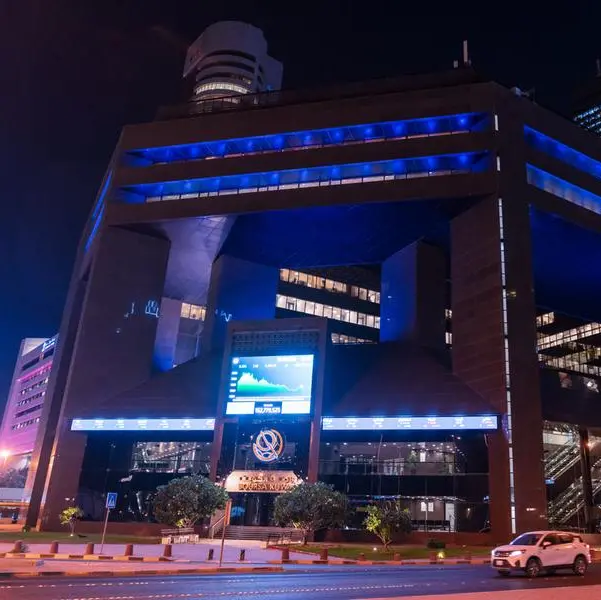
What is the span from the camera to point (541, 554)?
23.2 m

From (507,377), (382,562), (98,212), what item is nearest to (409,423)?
(507,377)

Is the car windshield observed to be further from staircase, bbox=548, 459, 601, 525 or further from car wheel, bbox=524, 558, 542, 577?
staircase, bbox=548, 459, 601, 525

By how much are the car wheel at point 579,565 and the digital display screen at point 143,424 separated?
33.2 metres

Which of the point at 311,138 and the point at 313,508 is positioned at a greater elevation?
the point at 311,138

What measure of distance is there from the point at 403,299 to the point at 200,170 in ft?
74.0

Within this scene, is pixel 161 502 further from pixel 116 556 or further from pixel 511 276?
pixel 511 276

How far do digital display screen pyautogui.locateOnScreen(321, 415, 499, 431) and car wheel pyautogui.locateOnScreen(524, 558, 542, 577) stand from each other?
71.5ft

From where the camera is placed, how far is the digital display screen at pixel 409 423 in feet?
147

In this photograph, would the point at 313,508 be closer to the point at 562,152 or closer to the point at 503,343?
the point at 503,343

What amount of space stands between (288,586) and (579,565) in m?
13.2

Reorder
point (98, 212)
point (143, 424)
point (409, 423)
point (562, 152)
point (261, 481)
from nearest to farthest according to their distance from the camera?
point (409, 423) < point (261, 481) < point (143, 424) < point (562, 152) < point (98, 212)

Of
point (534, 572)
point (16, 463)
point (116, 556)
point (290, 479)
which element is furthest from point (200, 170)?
point (16, 463)

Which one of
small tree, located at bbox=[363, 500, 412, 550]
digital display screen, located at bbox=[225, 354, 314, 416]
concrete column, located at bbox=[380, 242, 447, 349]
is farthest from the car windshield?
concrete column, located at bbox=[380, 242, 447, 349]

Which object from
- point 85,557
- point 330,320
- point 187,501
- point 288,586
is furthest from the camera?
point 330,320
